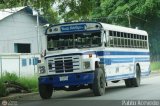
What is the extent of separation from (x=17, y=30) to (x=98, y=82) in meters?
24.8

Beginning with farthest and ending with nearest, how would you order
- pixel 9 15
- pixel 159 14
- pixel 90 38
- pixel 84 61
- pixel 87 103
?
pixel 159 14
pixel 9 15
pixel 90 38
pixel 84 61
pixel 87 103

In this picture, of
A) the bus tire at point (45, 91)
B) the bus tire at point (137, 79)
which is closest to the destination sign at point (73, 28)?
the bus tire at point (45, 91)

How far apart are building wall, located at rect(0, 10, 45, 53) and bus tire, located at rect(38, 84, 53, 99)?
21374 millimetres

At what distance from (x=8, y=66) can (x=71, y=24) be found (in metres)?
10.9

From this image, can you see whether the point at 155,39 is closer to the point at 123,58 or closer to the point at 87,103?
the point at 123,58

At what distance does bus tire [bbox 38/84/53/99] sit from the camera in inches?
813

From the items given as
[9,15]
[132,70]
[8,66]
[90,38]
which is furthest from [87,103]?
[9,15]

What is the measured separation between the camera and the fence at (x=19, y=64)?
30800mm

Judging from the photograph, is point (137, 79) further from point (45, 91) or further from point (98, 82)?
point (45, 91)

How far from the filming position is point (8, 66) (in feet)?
102

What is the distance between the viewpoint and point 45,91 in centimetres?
2077

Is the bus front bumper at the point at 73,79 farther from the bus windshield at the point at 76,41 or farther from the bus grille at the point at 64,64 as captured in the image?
the bus windshield at the point at 76,41

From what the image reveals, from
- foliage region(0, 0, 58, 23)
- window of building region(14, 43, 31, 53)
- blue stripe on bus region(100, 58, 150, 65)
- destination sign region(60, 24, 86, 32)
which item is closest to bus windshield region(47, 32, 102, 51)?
destination sign region(60, 24, 86, 32)

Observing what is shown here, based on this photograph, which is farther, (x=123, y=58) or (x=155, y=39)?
(x=155, y=39)
